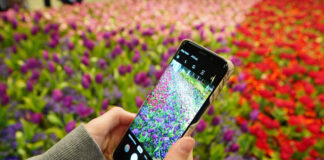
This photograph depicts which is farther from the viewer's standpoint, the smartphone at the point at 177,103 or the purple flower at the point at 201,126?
the purple flower at the point at 201,126

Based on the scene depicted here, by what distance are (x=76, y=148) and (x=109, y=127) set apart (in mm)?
149

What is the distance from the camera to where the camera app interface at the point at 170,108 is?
0.75 m

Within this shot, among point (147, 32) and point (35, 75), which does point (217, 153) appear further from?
point (147, 32)

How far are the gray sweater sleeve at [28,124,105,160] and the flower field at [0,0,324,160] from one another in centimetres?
36

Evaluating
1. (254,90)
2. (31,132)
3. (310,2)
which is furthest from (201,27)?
(310,2)

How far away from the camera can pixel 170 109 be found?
Result: 81 cm

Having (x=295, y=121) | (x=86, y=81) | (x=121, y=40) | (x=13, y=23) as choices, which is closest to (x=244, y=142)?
(x=295, y=121)

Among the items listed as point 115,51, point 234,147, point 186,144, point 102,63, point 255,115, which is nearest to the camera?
point 186,144

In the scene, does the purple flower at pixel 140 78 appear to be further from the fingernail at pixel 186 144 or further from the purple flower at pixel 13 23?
the purple flower at pixel 13 23

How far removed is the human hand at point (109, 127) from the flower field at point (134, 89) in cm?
27

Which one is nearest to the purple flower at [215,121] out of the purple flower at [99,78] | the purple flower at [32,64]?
the purple flower at [99,78]

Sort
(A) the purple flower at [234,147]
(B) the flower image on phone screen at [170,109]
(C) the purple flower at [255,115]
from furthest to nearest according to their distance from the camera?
(C) the purple flower at [255,115]
(A) the purple flower at [234,147]
(B) the flower image on phone screen at [170,109]

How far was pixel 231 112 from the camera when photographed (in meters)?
1.50

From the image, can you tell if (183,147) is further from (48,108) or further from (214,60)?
(48,108)
